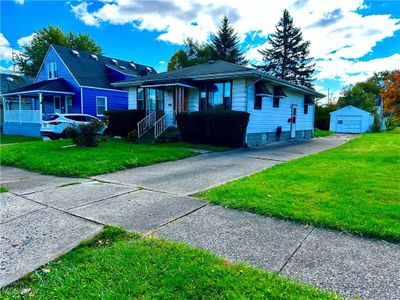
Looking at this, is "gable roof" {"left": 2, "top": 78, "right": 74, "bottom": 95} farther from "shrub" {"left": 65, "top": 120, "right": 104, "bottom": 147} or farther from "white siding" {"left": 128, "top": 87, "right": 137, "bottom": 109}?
"shrub" {"left": 65, "top": 120, "right": 104, "bottom": 147}

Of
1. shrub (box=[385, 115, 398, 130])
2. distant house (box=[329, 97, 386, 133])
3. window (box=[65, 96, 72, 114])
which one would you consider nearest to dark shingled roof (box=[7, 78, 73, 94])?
window (box=[65, 96, 72, 114])

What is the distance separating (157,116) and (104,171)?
821cm

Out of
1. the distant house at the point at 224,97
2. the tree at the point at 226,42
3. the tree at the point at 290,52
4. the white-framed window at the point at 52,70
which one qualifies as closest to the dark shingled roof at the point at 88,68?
the white-framed window at the point at 52,70

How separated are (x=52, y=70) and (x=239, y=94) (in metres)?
18.6

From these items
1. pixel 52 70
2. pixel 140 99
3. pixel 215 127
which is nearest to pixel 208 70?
pixel 215 127

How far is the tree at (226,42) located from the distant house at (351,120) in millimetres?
16385

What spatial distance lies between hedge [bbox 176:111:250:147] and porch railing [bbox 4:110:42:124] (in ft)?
40.8

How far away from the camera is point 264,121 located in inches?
565

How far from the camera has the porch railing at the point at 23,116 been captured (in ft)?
63.3

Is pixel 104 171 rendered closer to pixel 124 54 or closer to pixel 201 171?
pixel 201 171

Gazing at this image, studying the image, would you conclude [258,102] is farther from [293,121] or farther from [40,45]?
[40,45]

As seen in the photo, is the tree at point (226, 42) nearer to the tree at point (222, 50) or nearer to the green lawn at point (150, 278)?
the tree at point (222, 50)

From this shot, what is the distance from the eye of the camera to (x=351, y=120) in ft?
102

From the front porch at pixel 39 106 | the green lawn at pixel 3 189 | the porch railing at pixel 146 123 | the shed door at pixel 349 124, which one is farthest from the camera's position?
the shed door at pixel 349 124
